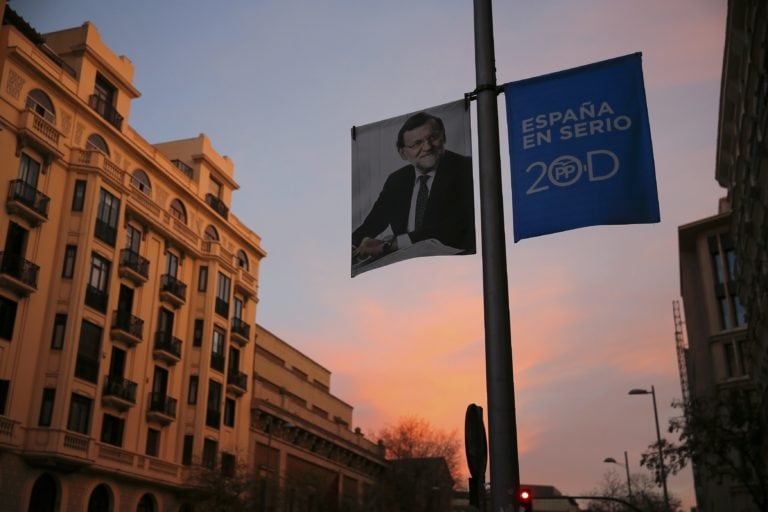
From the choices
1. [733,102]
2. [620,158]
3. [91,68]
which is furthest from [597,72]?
[733,102]

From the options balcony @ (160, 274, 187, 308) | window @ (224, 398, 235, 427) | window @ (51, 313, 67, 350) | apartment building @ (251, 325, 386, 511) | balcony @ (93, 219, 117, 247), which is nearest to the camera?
window @ (51, 313, 67, 350)

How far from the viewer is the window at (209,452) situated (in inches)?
1930

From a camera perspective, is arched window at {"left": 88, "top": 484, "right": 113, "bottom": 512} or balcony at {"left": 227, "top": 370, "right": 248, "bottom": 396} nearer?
arched window at {"left": 88, "top": 484, "right": 113, "bottom": 512}

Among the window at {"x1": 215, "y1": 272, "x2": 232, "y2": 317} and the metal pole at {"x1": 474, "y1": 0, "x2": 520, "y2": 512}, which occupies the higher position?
the window at {"x1": 215, "y1": 272, "x2": 232, "y2": 317}

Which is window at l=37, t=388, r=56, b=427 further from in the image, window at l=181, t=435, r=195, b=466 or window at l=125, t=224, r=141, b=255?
window at l=181, t=435, r=195, b=466

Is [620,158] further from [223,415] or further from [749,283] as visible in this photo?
[223,415]

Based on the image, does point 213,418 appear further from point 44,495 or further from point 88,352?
point 44,495

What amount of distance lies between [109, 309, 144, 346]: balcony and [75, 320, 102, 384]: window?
1.15 m

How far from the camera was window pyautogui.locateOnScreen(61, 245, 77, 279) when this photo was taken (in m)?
41.3

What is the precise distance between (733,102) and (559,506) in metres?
137

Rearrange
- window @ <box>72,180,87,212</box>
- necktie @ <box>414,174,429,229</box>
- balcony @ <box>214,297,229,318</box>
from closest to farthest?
necktie @ <box>414,174,429,229</box>
window @ <box>72,180,87,212</box>
balcony @ <box>214,297,229,318</box>

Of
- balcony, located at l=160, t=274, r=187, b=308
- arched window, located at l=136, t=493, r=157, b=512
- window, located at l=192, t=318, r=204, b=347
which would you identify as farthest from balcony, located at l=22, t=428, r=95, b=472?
window, located at l=192, t=318, r=204, b=347

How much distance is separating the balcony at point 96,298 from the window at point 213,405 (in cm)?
1132

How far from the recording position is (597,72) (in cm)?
802
